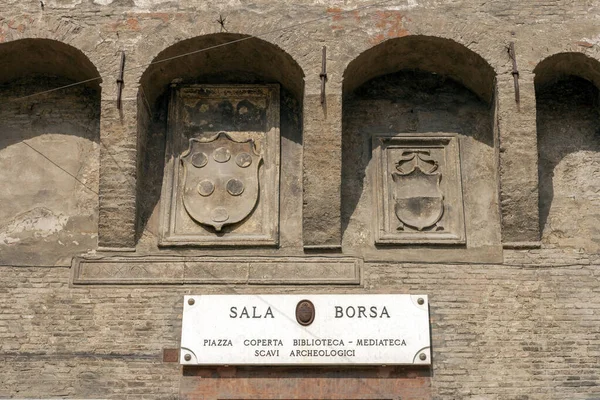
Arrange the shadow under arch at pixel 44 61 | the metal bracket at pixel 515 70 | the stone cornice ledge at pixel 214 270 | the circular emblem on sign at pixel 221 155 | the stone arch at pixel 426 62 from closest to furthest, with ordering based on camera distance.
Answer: the stone cornice ledge at pixel 214 270 < the metal bracket at pixel 515 70 < the stone arch at pixel 426 62 < the shadow under arch at pixel 44 61 < the circular emblem on sign at pixel 221 155

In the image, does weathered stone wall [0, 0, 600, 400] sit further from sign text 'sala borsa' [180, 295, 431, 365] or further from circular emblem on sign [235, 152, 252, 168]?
circular emblem on sign [235, 152, 252, 168]

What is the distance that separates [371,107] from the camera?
1021 centimetres

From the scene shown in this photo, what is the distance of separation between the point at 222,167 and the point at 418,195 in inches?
81.5

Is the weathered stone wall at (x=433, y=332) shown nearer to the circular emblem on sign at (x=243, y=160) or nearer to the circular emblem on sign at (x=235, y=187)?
the circular emblem on sign at (x=235, y=187)

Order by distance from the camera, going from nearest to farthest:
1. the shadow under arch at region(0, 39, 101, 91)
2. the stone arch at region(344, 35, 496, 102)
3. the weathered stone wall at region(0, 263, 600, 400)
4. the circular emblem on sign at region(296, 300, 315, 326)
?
1. the weathered stone wall at region(0, 263, 600, 400)
2. the circular emblem on sign at region(296, 300, 315, 326)
3. the stone arch at region(344, 35, 496, 102)
4. the shadow under arch at region(0, 39, 101, 91)

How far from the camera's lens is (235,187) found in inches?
387

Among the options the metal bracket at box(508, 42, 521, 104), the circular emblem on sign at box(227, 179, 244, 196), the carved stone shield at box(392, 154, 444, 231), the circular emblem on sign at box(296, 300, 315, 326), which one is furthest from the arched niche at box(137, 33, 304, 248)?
the metal bracket at box(508, 42, 521, 104)

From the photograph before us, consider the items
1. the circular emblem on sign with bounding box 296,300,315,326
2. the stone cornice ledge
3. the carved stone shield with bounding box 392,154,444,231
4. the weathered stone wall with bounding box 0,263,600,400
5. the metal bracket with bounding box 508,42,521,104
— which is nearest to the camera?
the weathered stone wall with bounding box 0,263,600,400

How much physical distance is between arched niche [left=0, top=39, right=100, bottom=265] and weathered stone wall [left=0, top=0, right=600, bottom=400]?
0.02 meters

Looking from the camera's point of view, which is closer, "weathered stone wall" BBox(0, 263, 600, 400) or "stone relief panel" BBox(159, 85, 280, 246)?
"weathered stone wall" BBox(0, 263, 600, 400)

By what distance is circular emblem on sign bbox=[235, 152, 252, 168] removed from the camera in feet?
32.6

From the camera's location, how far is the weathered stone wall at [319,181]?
8.86 m

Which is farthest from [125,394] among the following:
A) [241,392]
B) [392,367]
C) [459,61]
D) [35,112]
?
[459,61]

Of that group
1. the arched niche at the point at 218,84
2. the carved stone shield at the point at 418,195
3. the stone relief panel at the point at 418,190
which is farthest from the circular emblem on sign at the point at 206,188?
the carved stone shield at the point at 418,195
